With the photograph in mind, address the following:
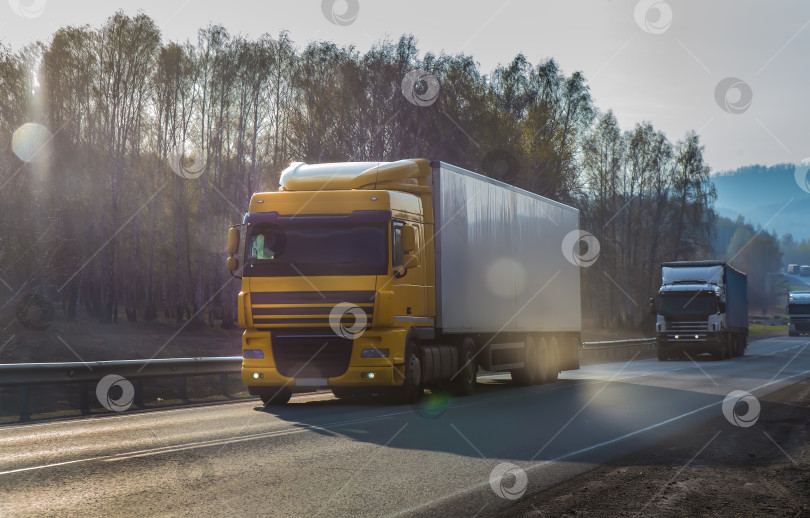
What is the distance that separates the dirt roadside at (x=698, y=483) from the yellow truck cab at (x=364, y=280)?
5.02 metres

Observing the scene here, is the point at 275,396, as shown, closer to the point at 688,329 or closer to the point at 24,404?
the point at 24,404

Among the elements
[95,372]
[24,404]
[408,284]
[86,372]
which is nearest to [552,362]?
[408,284]

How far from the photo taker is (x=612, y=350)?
38562 mm

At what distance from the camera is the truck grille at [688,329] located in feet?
122

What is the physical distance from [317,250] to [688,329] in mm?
26836

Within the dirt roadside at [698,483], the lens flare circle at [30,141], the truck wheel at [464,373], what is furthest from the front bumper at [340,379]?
the lens flare circle at [30,141]

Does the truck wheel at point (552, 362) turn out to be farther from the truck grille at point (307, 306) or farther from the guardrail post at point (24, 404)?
the guardrail post at point (24, 404)

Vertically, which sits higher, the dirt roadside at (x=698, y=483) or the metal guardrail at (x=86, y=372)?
the metal guardrail at (x=86, y=372)

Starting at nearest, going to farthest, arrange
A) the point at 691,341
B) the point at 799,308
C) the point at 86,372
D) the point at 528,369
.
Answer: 1. the point at 86,372
2. the point at 528,369
3. the point at 691,341
4. the point at 799,308

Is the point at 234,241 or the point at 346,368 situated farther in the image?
the point at 234,241

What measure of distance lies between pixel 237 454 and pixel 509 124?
39128 millimetres

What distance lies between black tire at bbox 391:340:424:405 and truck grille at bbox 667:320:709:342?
2502cm

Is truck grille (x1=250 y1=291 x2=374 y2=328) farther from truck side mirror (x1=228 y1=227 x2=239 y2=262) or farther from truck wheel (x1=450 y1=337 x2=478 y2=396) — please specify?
truck wheel (x1=450 y1=337 x2=478 y2=396)

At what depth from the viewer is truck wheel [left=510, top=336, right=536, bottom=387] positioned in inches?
781
